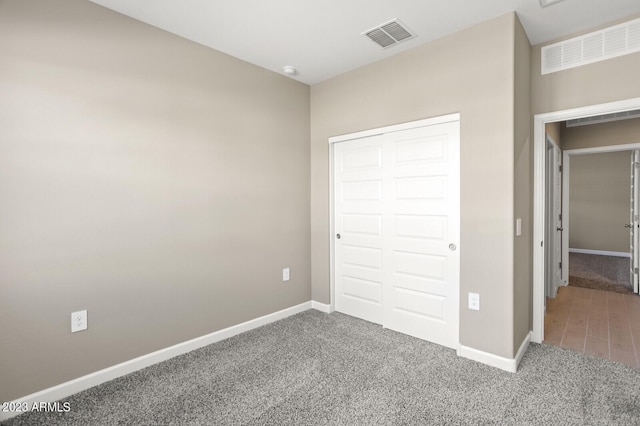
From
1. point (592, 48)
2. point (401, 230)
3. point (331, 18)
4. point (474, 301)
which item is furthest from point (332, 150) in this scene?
point (592, 48)

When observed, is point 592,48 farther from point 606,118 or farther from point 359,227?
point 606,118

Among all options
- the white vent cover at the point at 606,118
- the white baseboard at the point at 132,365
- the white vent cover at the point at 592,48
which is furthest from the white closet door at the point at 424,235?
the white vent cover at the point at 606,118

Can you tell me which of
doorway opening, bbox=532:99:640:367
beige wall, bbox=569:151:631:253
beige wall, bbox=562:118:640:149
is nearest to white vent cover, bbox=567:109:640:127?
beige wall, bbox=562:118:640:149

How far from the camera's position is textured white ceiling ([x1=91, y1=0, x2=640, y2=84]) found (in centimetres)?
231

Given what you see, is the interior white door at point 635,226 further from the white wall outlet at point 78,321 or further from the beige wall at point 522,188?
the white wall outlet at point 78,321

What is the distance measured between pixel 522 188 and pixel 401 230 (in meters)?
1.08

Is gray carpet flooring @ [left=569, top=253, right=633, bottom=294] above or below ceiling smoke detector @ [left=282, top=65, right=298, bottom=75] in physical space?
below

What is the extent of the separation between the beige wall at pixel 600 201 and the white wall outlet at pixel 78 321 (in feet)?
31.5

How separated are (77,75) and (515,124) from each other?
318cm

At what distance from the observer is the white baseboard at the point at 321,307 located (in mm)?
3764

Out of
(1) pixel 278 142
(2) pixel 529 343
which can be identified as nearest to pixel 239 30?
(1) pixel 278 142

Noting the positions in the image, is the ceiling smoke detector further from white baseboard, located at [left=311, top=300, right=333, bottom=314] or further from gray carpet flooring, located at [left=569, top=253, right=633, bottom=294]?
gray carpet flooring, located at [left=569, top=253, right=633, bottom=294]

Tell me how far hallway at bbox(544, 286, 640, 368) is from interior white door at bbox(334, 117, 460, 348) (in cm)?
118

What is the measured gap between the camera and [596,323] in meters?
3.38
